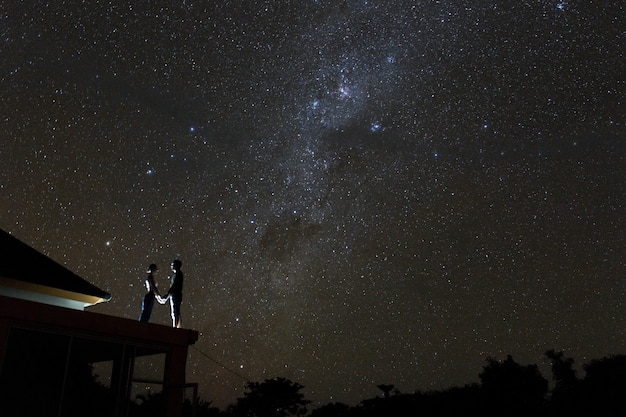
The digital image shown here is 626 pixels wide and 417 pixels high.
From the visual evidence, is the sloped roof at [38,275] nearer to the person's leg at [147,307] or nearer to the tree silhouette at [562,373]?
the person's leg at [147,307]

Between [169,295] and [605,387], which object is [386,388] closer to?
[605,387]

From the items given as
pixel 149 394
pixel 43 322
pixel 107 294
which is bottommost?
pixel 149 394

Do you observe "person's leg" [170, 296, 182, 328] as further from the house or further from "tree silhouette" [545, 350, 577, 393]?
"tree silhouette" [545, 350, 577, 393]

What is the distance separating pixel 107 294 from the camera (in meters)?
13.9

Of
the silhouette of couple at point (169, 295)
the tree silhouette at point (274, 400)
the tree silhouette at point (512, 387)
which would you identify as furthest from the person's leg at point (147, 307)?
the tree silhouette at point (274, 400)

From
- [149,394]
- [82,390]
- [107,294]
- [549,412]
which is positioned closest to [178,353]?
[149,394]

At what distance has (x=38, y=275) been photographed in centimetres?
1264

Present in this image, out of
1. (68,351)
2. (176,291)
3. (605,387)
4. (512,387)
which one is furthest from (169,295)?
(512,387)

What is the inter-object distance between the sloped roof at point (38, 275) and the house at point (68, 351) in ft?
0.07

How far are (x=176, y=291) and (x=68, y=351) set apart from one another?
240 cm

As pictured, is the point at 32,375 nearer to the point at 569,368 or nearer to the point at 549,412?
the point at 549,412

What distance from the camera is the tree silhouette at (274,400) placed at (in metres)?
38.8

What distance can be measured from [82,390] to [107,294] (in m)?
3.52

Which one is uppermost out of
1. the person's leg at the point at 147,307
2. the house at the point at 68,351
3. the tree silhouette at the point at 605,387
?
the tree silhouette at the point at 605,387
